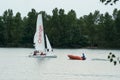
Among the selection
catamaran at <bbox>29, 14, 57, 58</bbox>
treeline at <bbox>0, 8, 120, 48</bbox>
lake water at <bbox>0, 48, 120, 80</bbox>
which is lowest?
lake water at <bbox>0, 48, 120, 80</bbox>

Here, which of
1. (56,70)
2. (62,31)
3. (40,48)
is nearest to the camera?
(56,70)

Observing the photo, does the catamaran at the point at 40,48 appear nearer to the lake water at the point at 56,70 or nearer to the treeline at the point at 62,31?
the lake water at the point at 56,70

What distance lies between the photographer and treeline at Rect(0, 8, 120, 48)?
15012 cm

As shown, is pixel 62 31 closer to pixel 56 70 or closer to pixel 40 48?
pixel 40 48

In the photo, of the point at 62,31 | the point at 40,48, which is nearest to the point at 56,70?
the point at 40,48

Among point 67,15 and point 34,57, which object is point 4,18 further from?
point 34,57

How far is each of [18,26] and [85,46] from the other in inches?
858

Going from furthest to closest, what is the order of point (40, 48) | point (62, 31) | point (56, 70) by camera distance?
point (62, 31) < point (40, 48) < point (56, 70)

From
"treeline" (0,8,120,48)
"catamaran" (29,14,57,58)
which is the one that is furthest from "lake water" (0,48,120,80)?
"treeline" (0,8,120,48)

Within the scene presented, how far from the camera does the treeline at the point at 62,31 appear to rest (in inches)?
5910

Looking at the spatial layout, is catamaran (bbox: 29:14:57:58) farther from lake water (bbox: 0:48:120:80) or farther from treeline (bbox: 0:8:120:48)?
treeline (bbox: 0:8:120:48)

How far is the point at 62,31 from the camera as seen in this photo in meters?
153

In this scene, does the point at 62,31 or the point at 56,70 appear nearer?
the point at 56,70

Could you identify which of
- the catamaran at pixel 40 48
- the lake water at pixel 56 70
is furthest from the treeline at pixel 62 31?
the lake water at pixel 56 70
